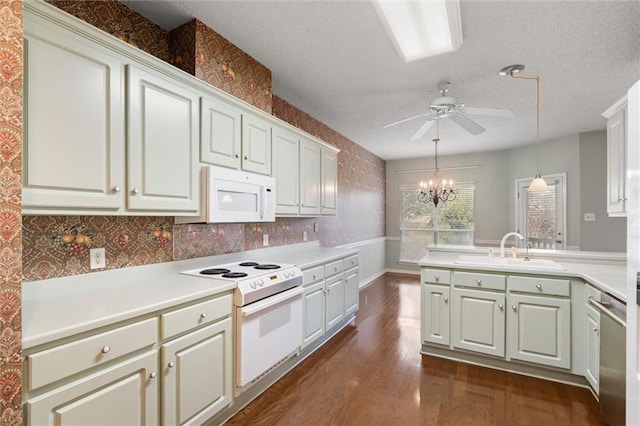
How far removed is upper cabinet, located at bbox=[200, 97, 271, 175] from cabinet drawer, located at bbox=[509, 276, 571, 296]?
232 cm

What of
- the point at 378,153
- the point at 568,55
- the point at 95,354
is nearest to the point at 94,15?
the point at 95,354

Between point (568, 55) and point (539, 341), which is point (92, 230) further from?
point (568, 55)

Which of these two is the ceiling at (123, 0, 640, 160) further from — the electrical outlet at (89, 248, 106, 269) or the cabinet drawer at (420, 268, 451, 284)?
the cabinet drawer at (420, 268, 451, 284)

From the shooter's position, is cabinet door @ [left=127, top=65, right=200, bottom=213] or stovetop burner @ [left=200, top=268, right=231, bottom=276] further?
stovetop burner @ [left=200, top=268, right=231, bottom=276]

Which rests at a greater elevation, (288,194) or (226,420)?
(288,194)

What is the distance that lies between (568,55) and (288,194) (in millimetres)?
2650

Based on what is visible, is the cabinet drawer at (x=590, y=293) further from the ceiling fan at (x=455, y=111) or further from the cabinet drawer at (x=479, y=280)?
the ceiling fan at (x=455, y=111)

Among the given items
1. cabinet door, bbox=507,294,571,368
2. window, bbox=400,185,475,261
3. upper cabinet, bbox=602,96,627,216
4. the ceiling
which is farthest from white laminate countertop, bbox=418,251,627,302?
window, bbox=400,185,475,261

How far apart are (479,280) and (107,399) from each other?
2.69 m

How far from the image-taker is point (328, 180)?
12.9 feet

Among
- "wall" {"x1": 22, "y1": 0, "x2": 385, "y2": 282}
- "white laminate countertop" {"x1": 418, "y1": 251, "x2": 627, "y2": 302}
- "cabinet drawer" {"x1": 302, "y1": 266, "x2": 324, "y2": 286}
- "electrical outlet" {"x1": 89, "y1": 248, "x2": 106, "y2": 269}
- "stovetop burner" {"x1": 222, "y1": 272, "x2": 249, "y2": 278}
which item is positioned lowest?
"cabinet drawer" {"x1": 302, "y1": 266, "x2": 324, "y2": 286}

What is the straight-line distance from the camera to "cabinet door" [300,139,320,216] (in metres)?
3.35

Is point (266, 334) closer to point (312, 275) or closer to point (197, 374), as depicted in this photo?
point (197, 374)

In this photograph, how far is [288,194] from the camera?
3.11 m
